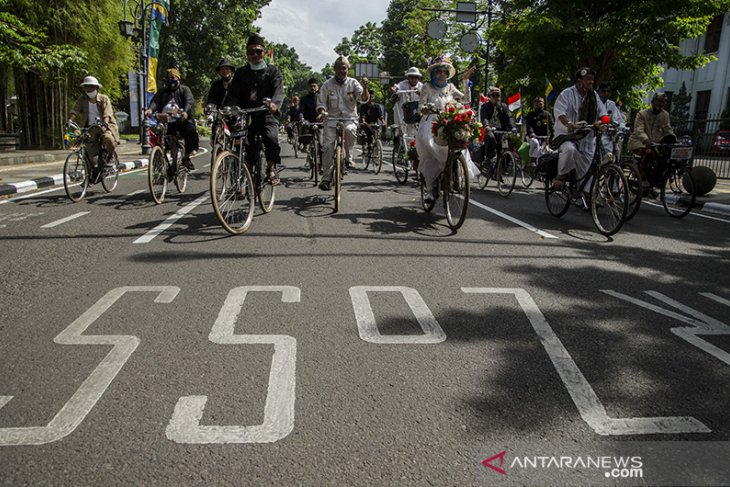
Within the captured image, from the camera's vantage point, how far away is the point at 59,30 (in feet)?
64.0

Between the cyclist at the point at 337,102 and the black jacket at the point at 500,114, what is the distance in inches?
148

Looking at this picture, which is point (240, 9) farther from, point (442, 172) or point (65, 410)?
point (65, 410)

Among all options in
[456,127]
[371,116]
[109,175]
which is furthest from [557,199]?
[109,175]

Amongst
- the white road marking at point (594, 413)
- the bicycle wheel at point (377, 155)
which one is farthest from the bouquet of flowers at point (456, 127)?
the bicycle wheel at point (377, 155)

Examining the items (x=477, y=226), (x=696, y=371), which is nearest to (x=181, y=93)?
(x=477, y=226)

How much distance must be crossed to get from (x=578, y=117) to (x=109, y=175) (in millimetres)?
7732

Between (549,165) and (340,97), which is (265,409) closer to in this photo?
(549,165)

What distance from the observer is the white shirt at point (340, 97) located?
8.78m

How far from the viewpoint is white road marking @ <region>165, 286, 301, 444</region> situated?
224 cm

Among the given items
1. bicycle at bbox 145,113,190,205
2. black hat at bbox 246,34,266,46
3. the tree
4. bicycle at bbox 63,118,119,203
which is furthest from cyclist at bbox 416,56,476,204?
the tree

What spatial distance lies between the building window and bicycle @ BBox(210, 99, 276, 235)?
112ft

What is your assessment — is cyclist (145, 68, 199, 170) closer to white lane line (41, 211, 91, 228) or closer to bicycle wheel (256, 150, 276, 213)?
white lane line (41, 211, 91, 228)

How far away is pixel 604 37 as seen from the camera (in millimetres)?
16734

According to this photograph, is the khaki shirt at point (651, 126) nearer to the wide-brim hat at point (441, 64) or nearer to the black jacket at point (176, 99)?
the wide-brim hat at point (441, 64)
